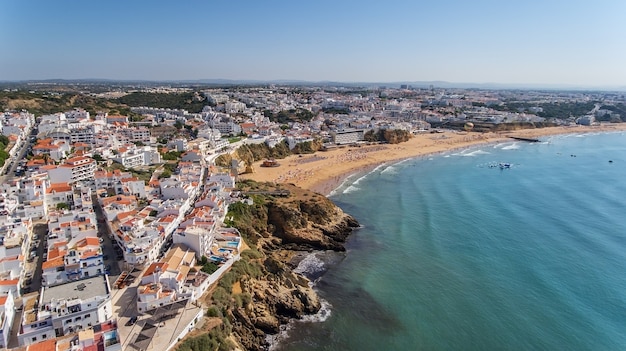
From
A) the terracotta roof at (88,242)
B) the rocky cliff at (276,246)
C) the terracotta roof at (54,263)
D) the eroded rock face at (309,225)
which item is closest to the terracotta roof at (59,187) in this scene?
the terracotta roof at (88,242)

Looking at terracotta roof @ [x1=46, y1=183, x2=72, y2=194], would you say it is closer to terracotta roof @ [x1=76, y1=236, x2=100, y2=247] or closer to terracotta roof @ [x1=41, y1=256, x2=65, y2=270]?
terracotta roof @ [x1=76, y1=236, x2=100, y2=247]

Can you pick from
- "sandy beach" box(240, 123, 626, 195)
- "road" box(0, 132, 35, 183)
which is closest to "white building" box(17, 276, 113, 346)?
"road" box(0, 132, 35, 183)

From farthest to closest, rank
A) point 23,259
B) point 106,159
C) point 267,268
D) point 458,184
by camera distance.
Answer: point 458,184, point 106,159, point 267,268, point 23,259

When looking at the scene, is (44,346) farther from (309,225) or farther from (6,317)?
(309,225)

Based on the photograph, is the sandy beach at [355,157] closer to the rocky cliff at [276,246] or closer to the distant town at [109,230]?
the distant town at [109,230]

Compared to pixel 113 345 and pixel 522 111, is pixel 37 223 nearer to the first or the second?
pixel 113 345

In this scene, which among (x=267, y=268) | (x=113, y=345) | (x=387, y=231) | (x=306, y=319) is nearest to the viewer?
(x=113, y=345)

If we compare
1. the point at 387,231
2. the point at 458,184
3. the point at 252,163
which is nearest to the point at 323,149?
the point at 252,163

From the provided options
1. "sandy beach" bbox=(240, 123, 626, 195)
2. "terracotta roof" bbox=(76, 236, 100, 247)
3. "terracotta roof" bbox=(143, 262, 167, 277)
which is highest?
"terracotta roof" bbox=(76, 236, 100, 247)
